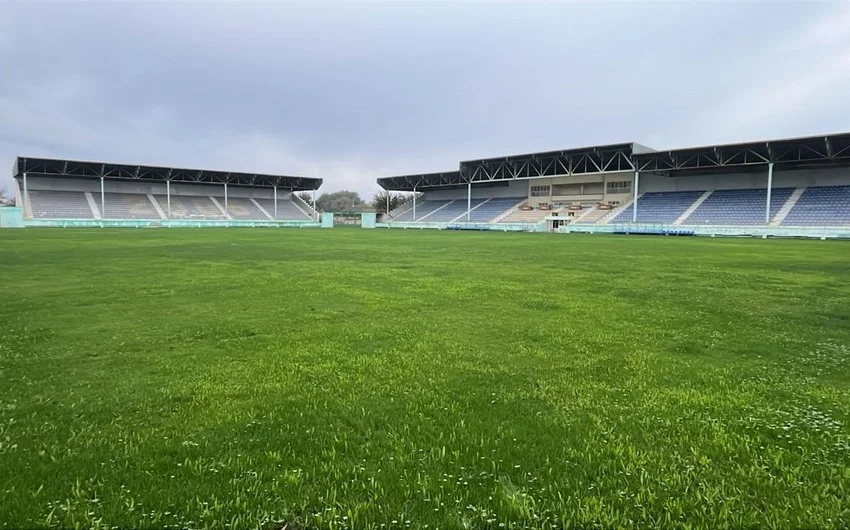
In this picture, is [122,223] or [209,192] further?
[209,192]

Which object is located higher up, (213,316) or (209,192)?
(209,192)

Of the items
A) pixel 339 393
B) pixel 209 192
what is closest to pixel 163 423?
pixel 339 393

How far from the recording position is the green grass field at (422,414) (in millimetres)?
2818

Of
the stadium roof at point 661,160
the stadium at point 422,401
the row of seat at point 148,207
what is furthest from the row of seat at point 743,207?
the row of seat at point 148,207

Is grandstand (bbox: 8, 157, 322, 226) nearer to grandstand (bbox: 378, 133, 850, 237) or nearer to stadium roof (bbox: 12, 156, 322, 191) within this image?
stadium roof (bbox: 12, 156, 322, 191)

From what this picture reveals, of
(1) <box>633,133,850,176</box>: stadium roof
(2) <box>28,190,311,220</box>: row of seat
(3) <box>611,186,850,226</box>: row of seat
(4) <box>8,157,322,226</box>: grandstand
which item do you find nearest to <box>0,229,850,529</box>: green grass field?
(1) <box>633,133,850,176</box>: stadium roof

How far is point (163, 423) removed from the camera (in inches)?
155

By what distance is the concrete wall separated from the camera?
63.1 metres

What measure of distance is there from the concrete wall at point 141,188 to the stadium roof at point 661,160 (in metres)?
28.9

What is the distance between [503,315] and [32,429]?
21.0 feet

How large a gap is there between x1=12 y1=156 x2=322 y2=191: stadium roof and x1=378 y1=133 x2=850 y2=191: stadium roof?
76.9 feet

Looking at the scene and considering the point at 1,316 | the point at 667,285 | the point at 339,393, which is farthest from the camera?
the point at 667,285

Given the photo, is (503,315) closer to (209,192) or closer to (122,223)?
(122,223)

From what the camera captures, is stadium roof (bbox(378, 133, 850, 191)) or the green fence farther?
the green fence
